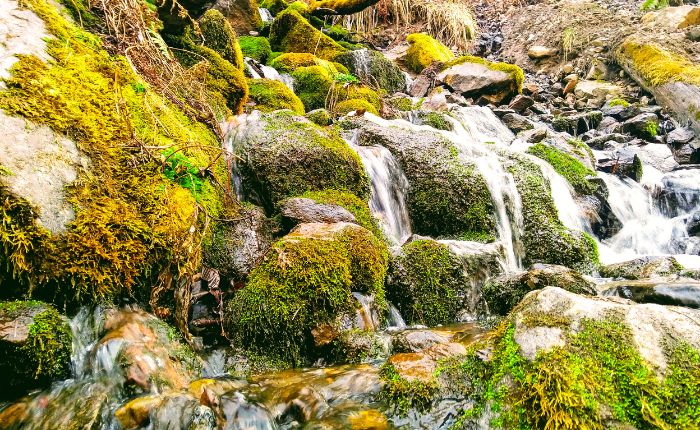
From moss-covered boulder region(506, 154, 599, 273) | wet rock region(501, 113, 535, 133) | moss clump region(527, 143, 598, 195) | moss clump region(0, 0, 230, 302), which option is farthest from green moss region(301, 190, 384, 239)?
wet rock region(501, 113, 535, 133)

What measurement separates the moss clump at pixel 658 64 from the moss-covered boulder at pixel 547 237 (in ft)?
27.1

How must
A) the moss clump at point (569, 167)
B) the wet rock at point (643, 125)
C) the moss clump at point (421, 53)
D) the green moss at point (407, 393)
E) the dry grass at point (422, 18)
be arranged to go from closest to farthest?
the green moss at point (407, 393), the moss clump at point (569, 167), the wet rock at point (643, 125), the moss clump at point (421, 53), the dry grass at point (422, 18)

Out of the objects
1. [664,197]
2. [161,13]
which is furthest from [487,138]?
[161,13]

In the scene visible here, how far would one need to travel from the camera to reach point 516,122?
1131cm

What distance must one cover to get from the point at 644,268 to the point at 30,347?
5999mm

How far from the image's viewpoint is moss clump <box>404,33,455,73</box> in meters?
15.1

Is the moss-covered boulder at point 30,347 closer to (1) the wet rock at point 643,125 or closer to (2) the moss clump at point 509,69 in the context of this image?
(1) the wet rock at point 643,125

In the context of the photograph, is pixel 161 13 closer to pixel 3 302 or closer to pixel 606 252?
pixel 3 302

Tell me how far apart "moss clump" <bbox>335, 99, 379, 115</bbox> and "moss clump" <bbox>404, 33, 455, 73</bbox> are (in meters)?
6.79

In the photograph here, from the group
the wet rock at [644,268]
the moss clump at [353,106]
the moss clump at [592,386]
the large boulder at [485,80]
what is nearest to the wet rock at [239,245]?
the moss clump at [592,386]

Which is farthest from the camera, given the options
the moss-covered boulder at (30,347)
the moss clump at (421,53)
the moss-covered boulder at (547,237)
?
the moss clump at (421,53)

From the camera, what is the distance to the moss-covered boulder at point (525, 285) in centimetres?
421

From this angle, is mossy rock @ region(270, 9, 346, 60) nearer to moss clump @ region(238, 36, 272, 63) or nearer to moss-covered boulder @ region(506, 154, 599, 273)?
moss clump @ region(238, 36, 272, 63)

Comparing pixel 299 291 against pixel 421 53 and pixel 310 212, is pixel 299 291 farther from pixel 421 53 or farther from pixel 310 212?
pixel 421 53
